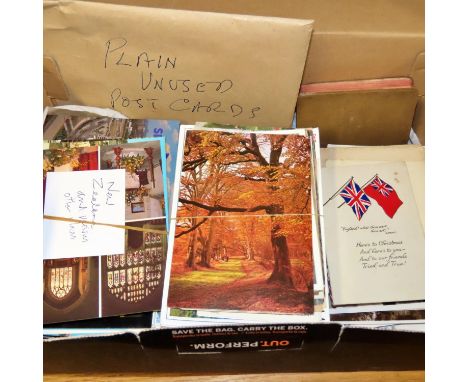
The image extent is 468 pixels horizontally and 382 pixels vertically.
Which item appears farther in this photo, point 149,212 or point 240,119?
point 240,119

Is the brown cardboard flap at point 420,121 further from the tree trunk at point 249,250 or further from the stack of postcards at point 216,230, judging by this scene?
the tree trunk at point 249,250

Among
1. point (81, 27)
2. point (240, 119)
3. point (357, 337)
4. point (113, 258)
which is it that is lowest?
point (357, 337)

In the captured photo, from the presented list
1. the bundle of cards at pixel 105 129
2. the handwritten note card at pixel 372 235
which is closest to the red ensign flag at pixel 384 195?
the handwritten note card at pixel 372 235

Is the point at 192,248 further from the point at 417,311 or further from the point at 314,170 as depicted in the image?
the point at 417,311

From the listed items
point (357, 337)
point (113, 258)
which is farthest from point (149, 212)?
point (357, 337)

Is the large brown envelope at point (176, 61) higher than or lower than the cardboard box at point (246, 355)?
higher
